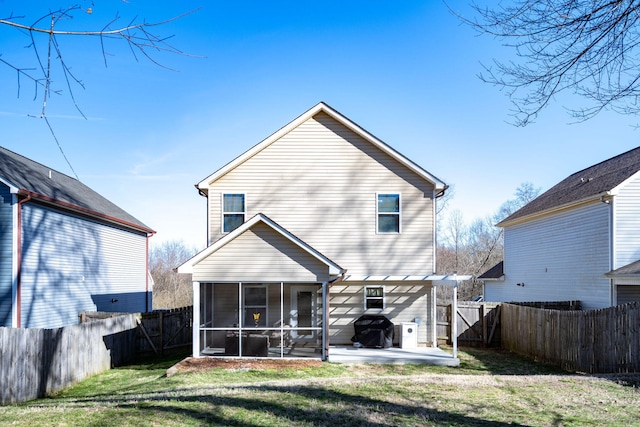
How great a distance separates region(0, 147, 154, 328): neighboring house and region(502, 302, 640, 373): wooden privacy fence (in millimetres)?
15201

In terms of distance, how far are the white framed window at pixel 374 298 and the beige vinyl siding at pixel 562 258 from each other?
7.67 metres

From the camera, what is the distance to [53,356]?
37.5ft

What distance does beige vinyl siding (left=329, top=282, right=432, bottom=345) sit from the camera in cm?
1580

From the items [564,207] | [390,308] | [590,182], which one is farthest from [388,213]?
[590,182]

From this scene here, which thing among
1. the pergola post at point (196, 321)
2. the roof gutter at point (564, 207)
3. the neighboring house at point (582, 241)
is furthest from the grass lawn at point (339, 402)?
the roof gutter at point (564, 207)

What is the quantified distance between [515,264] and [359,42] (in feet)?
53.4

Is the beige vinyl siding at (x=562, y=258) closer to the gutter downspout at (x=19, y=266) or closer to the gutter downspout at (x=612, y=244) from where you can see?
the gutter downspout at (x=612, y=244)

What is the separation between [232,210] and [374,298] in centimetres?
550

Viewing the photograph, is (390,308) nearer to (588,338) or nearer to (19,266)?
(588,338)

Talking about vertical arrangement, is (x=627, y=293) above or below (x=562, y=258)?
below

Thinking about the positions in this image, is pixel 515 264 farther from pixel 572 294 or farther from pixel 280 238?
pixel 280 238

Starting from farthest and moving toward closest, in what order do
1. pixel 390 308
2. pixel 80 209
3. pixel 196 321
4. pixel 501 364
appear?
pixel 80 209 → pixel 390 308 → pixel 501 364 → pixel 196 321

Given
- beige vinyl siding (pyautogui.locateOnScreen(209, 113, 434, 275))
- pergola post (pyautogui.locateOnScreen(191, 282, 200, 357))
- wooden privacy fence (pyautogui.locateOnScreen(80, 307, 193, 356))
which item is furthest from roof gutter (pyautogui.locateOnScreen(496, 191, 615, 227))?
wooden privacy fence (pyautogui.locateOnScreen(80, 307, 193, 356))

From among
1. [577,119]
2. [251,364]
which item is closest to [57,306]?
→ [251,364]
